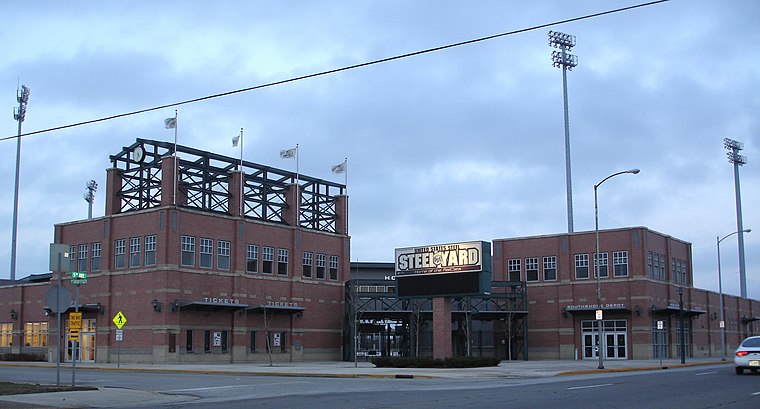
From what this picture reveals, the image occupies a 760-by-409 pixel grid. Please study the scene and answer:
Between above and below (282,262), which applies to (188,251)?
above

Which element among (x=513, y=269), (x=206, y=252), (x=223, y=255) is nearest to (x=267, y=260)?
(x=223, y=255)

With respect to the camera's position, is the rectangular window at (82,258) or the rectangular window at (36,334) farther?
the rectangular window at (36,334)

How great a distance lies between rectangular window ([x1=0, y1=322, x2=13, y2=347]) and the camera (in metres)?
69.6

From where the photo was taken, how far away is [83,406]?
21141 millimetres

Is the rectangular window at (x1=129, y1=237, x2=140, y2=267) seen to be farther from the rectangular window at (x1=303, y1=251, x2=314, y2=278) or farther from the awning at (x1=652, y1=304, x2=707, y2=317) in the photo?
the awning at (x1=652, y1=304, x2=707, y2=317)

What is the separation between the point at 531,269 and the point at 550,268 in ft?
6.09

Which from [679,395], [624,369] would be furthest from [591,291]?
[679,395]

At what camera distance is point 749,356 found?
32.6 metres

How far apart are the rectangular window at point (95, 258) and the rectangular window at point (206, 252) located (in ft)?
27.5

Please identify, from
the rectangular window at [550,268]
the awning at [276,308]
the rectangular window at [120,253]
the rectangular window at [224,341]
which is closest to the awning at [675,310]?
the rectangular window at [550,268]

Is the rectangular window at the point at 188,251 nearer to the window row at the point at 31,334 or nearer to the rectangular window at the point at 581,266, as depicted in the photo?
the window row at the point at 31,334

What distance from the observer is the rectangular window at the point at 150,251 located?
5703 centimetres

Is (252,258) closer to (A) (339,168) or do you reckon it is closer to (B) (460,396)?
(A) (339,168)

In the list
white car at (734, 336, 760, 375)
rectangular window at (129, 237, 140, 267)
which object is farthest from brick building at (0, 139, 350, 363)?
white car at (734, 336, 760, 375)
